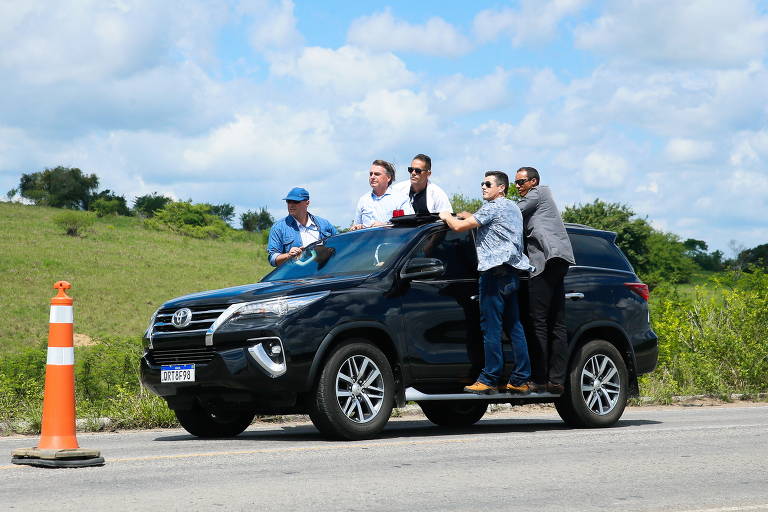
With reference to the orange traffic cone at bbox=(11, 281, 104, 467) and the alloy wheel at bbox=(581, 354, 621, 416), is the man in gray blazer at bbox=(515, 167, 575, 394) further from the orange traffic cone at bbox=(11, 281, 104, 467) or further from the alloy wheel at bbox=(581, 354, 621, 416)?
the orange traffic cone at bbox=(11, 281, 104, 467)

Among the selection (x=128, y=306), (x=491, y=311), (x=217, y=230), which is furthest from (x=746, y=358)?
(x=217, y=230)

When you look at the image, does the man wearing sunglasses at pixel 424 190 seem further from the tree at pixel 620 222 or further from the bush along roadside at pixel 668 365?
the tree at pixel 620 222

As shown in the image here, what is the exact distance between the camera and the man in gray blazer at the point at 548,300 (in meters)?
10.6

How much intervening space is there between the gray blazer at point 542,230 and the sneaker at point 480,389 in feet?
3.80

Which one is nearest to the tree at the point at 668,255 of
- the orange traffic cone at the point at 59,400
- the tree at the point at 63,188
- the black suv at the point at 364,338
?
the tree at the point at 63,188

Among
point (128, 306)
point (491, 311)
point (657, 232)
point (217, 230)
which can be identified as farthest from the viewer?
point (217, 230)

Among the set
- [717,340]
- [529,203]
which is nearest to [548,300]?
[529,203]

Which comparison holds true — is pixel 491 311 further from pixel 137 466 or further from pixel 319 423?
pixel 137 466

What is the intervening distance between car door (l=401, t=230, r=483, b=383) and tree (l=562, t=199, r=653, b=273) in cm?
7715

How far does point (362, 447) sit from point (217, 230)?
397ft

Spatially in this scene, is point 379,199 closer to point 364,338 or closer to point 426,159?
point 426,159

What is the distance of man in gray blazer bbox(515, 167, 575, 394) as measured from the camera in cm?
1059

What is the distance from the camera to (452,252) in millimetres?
10617

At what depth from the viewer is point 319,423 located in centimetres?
930
